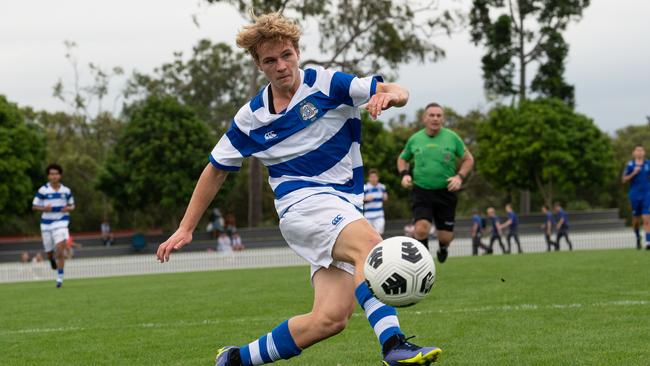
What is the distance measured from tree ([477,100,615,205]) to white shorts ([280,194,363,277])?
42773 mm

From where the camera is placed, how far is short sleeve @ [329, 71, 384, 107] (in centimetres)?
502

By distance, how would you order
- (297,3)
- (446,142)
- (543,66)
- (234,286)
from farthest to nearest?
1. (543,66)
2. (297,3)
3. (234,286)
4. (446,142)

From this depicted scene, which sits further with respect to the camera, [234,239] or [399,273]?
[234,239]

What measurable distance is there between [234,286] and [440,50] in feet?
107

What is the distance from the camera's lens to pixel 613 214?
1804 inches

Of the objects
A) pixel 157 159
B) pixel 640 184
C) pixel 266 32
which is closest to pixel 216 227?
pixel 157 159

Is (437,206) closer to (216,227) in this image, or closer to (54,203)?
(54,203)

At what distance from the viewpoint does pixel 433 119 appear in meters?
12.6

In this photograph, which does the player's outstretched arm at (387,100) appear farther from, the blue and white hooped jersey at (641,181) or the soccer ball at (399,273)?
the blue and white hooped jersey at (641,181)

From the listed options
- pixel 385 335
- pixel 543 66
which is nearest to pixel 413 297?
pixel 385 335

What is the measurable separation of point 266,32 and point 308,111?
524 millimetres

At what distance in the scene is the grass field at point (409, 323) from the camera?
6.11m

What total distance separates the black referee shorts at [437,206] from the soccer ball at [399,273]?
8.37 metres

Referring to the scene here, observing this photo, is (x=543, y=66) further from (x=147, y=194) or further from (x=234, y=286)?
(x=234, y=286)
